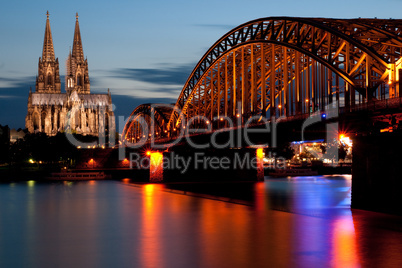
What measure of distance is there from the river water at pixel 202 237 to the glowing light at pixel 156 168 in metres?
49.7

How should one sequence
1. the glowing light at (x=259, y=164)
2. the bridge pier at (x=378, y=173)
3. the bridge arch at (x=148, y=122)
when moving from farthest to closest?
the bridge arch at (x=148, y=122)
the glowing light at (x=259, y=164)
the bridge pier at (x=378, y=173)

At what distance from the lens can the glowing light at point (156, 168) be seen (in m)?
99.5

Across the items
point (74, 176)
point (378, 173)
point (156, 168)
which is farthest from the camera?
point (74, 176)

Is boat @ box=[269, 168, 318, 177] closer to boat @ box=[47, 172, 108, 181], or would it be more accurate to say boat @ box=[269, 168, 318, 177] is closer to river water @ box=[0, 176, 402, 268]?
boat @ box=[47, 172, 108, 181]

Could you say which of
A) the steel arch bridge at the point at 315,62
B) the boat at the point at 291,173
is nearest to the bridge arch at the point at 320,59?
the steel arch bridge at the point at 315,62

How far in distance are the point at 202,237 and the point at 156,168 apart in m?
70.5

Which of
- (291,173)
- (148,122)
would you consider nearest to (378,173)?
(291,173)

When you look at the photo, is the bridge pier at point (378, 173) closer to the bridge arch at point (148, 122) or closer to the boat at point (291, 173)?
the bridge arch at point (148, 122)

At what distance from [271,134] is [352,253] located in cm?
3896

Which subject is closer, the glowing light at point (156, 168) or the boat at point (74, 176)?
the glowing light at point (156, 168)

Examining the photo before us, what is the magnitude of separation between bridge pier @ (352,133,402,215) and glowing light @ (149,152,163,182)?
200 feet

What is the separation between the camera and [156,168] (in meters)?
100

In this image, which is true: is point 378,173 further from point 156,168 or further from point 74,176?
point 74,176

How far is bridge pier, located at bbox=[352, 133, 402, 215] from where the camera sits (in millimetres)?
36156
